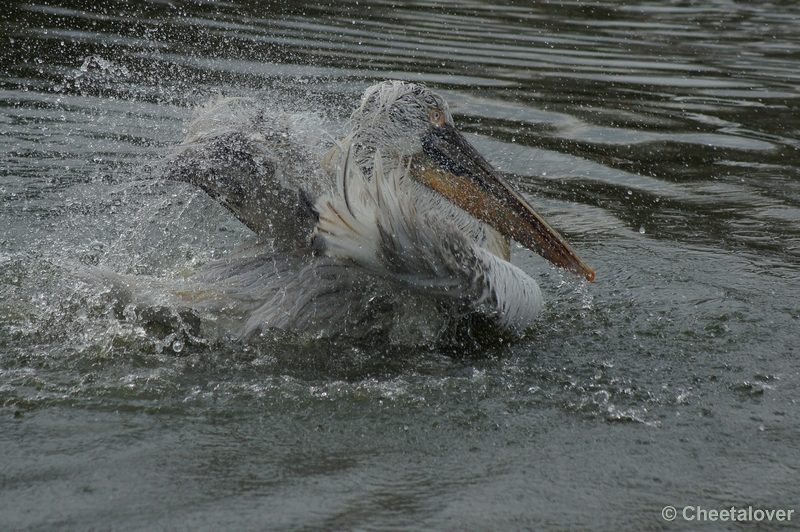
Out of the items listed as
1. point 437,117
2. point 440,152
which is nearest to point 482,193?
point 440,152

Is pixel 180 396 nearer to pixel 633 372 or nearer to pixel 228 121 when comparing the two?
pixel 228 121

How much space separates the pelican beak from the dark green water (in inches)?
12.5

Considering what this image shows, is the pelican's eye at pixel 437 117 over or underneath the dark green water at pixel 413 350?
over

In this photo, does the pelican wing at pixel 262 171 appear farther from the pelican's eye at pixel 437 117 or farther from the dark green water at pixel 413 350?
the pelican's eye at pixel 437 117

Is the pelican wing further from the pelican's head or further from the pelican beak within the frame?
the pelican beak

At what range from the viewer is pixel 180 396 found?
3.16 meters

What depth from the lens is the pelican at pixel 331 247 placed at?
342 centimetres

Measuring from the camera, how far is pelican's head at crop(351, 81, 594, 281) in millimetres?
4043

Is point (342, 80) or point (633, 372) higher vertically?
point (342, 80)

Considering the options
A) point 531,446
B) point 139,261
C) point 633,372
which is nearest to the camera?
point 531,446

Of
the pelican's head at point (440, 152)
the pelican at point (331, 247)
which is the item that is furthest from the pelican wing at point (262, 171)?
the pelican's head at point (440, 152)

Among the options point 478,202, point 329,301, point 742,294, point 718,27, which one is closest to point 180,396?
point 329,301

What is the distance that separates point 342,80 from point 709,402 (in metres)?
4.88

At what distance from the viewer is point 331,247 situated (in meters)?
3.43
